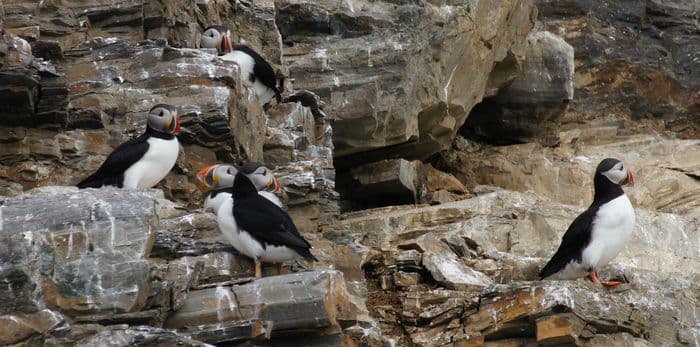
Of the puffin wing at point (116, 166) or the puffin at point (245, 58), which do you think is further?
the puffin at point (245, 58)

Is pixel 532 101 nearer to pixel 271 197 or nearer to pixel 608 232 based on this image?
pixel 608 232

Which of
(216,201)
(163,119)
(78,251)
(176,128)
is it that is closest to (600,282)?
(216,201)

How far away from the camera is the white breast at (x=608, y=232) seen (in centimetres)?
1398

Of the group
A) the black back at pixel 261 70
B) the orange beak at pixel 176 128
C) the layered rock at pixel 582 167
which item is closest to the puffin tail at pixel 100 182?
the orange beak at pixel 176 128

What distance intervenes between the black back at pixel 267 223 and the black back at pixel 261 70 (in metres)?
4.11

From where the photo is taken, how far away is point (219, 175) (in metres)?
13.5

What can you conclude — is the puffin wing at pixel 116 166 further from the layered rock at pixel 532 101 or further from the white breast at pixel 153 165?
the layered rock at pixel 532 101

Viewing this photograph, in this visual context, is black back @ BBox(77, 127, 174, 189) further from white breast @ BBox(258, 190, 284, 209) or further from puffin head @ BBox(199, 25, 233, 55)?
puffin head @ BBox(199, 25, 233, 55)

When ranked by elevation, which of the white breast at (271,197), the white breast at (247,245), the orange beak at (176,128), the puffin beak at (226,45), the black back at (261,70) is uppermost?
the puffin beak at (226,45)

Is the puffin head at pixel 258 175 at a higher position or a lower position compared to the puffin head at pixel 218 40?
lower

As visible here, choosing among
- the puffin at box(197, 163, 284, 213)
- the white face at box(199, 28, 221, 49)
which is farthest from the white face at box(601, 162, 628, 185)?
the white face at box(199, 28, 221, 49)

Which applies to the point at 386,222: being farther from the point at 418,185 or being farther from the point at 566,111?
the point at 566,111

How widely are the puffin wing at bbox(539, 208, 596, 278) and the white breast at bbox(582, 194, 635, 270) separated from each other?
4 cm

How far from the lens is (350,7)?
60.7ft
